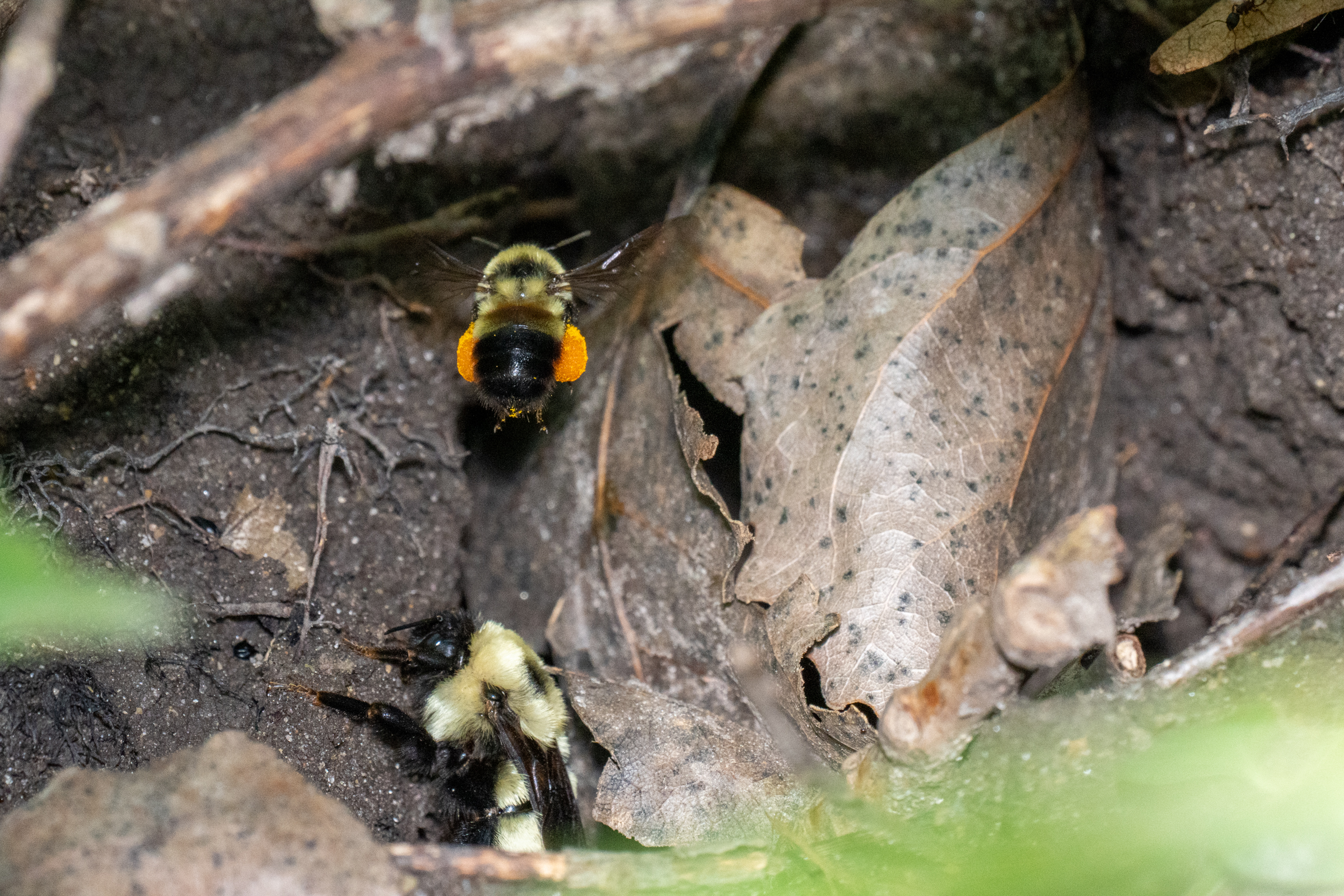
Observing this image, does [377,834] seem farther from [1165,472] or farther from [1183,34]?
[1183,34]

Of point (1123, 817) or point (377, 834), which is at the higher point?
point (1123, 817)

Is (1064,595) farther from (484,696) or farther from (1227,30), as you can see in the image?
(1227,30)

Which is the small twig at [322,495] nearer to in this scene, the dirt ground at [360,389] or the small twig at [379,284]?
the dirt ground at [360,389]

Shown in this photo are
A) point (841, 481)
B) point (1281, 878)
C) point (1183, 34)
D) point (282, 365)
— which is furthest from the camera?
point (282, 365)

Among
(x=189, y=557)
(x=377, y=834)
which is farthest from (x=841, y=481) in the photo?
(x=189, y=557)

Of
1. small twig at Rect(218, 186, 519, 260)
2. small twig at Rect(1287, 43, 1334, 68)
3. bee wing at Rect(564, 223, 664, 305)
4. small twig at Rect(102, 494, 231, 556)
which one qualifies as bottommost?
small twig at Rect(102, 494, 231, 556)

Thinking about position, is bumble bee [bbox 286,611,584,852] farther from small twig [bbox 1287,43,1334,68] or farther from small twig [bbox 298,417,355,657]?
small twig [bbox 1287,43,1334,68]

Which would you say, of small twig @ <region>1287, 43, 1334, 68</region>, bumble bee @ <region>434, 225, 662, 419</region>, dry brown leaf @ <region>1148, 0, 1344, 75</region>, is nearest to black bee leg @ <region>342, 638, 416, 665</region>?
bumble bee @ <region>434, 225, 662, 419</region>
